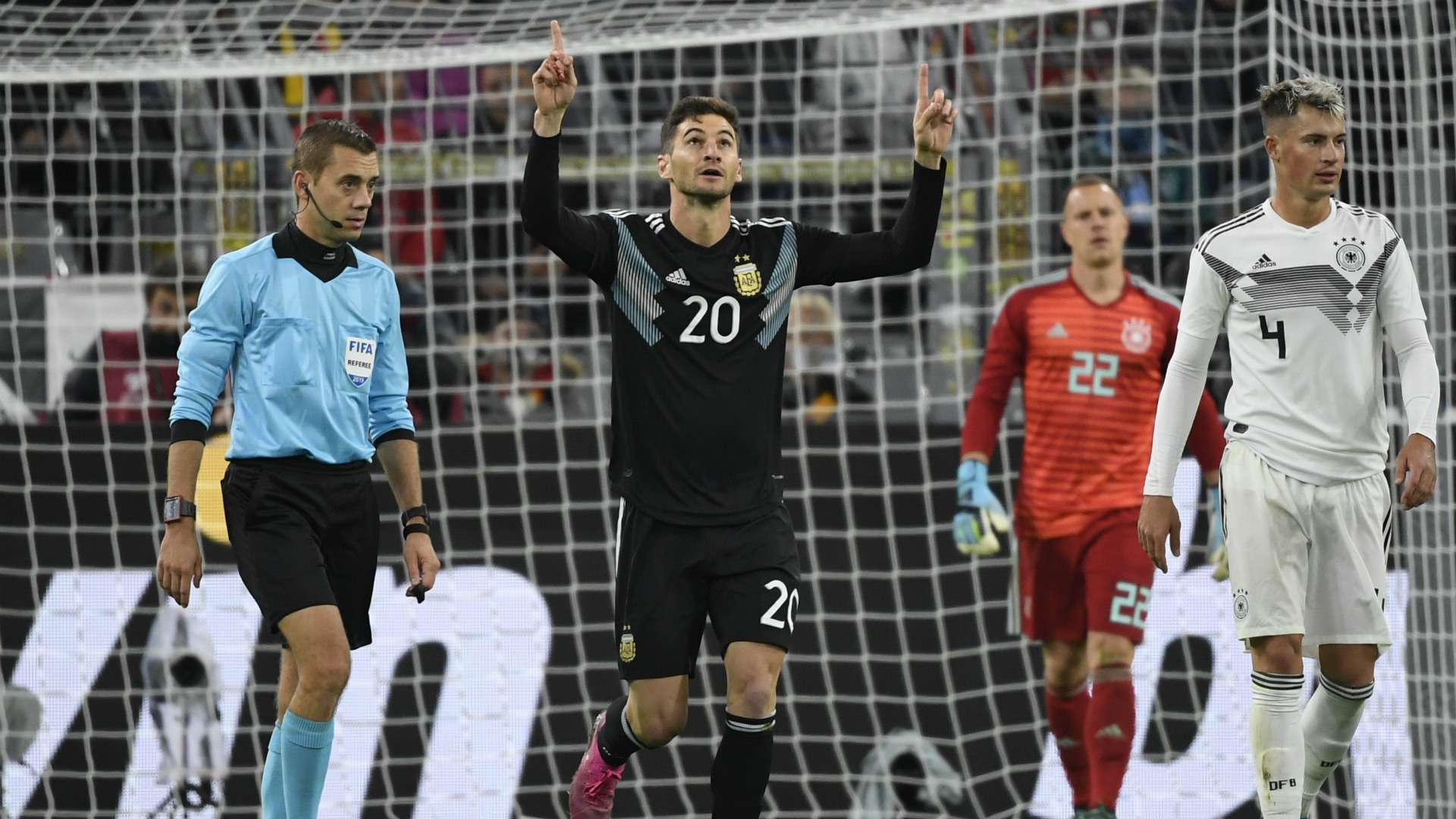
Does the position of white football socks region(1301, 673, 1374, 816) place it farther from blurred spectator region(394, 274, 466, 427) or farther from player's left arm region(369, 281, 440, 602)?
blurred spectator region(394, 274, 466, 427)

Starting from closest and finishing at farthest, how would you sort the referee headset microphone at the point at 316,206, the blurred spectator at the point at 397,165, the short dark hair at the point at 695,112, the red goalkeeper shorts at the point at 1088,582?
the short dark hair at the point at 695,112 < the referee headset microphone at the point at 316,206 < the red goalkeeper shorts at the point at 1088,582 < the blurred spectator at the point at 397,165

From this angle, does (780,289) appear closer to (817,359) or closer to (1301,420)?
(1301,420)

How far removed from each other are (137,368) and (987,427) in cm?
408

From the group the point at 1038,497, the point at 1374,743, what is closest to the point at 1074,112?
the point at 1038,497

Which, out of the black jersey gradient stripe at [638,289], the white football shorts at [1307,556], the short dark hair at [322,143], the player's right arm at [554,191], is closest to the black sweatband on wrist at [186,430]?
the short dark hair at [322,143]

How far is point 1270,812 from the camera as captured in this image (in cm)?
490

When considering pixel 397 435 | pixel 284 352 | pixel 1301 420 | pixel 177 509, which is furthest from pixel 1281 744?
pixel 177 509

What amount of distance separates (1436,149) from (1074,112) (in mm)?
1674

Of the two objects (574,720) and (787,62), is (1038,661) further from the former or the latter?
(787,62)

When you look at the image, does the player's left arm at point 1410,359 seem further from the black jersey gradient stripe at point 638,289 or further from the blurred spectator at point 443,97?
the blurred spectator at point 443,97

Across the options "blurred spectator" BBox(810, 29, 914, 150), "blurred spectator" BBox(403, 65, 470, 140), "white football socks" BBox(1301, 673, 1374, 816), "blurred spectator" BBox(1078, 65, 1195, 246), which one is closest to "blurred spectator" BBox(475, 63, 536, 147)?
"blurred spectator" BBox(403, 65, 470, 140)

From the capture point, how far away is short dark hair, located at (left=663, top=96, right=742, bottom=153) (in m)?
5.06

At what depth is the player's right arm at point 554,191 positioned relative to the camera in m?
4.65

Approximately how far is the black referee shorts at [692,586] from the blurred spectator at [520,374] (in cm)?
328
